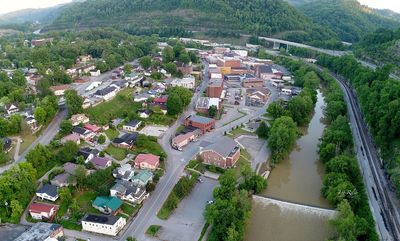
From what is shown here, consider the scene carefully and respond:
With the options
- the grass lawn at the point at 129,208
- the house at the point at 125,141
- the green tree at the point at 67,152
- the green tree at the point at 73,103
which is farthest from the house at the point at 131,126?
the grass lawn at the point at 129,208

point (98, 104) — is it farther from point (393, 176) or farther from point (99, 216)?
point (393, 176)

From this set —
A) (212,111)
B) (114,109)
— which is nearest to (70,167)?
(114,109)

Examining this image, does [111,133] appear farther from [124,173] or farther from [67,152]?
[124,173]

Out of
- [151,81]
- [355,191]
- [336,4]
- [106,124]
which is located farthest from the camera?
[336,4]

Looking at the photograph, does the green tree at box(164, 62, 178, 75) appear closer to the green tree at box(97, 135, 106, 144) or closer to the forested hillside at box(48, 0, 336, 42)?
the green tree at box(97, 135, 106, 144)

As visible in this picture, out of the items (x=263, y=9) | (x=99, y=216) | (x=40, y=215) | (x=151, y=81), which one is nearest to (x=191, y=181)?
(x=99, y=216)

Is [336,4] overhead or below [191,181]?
overhead

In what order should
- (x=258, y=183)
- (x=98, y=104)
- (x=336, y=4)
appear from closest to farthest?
(x=258, y=183)
(x=98, y=104)
(x=336, y=4)
